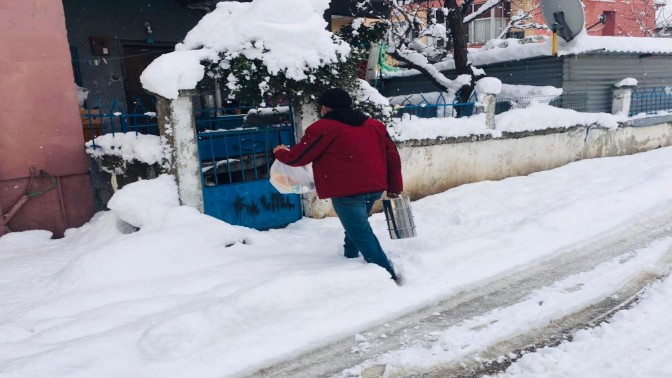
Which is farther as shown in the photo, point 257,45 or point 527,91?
point 527,91

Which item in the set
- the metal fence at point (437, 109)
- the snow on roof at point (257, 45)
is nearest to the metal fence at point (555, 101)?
the metal fence at point (437, 109)

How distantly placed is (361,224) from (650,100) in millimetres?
11840

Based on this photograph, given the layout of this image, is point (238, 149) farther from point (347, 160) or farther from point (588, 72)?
point (588, 72)

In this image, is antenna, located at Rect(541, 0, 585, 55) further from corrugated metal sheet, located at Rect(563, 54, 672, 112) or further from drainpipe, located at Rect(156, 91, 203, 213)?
drainpipe, located at Rect(156, 91, 203, 213)

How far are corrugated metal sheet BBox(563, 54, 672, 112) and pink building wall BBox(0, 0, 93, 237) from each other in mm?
9654

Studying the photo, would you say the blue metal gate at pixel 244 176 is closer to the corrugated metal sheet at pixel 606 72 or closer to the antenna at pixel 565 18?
the antenna at pixel 565 18

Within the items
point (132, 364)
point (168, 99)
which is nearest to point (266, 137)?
point (168, 99)

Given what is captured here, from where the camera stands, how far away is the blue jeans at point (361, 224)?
12.2 ft

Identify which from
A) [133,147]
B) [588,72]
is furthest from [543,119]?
[133,147]

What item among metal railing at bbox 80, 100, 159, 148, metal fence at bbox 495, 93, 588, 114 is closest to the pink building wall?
metal railing at bbox 80, 100, 159, 148

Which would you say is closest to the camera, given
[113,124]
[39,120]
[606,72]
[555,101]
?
[39,120]

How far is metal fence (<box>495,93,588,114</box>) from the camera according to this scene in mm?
10203

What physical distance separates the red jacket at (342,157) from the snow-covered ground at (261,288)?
2.28ft

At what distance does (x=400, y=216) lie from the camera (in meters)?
4.07
